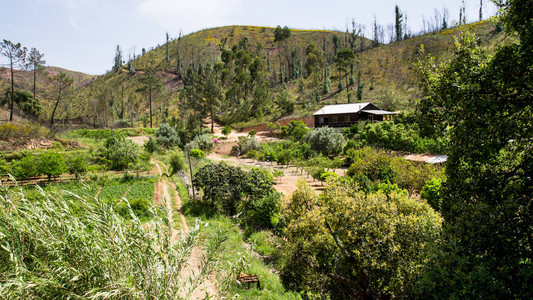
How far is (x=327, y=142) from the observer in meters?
26.3

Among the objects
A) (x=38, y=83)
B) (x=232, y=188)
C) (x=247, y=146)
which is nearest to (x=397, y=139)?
(x=247, y=146)

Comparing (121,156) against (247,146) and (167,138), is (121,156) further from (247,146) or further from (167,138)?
(247,146)

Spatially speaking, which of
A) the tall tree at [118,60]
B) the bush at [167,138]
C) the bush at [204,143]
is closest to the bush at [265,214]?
the bush at [204,143]

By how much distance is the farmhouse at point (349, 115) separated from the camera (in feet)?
114

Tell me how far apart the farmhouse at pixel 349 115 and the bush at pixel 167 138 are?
1929 cm

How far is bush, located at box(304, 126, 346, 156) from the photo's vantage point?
2620 cm

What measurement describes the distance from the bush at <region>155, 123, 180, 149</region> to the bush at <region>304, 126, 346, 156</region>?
1722 cm

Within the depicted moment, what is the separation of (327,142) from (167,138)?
62.9ft

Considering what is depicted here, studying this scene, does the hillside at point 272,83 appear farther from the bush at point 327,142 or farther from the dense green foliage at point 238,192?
the dense green foliage at point 238,192

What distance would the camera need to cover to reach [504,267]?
4.14m

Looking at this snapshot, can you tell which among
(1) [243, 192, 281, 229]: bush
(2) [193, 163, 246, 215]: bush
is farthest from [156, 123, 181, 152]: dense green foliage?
(1) [243, 192, 281, 229]: bush

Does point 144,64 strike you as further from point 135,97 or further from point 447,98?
point 447,98

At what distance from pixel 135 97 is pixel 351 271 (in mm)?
71444

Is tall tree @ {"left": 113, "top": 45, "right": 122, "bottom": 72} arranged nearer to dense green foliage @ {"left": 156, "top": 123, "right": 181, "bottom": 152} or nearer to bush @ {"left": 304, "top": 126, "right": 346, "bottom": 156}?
dense green foliage @ {"left": 156, "top": 123, "right": 181, "bottom": 152}
